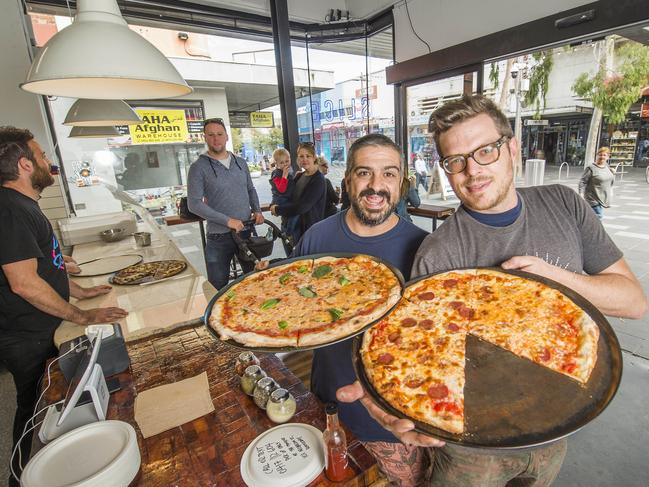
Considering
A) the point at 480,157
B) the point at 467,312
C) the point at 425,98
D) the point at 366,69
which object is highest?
the point at 366,69

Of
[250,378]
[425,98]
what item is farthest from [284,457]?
[425,98]

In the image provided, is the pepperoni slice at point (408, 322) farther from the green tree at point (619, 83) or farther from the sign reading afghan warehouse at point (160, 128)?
the sign reading afghan warehouse at point (160, 128)

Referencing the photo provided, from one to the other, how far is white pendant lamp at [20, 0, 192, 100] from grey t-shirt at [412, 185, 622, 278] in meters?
1.50

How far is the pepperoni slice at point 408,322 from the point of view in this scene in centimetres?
138

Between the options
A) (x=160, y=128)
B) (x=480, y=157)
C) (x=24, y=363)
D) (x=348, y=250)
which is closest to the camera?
(x=480, y=157)

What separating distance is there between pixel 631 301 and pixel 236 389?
1575mm

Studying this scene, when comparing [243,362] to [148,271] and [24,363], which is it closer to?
[24,363]

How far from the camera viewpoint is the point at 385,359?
123 centimetres

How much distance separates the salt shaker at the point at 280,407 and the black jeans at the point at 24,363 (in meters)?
1.62

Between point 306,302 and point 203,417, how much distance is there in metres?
0.61

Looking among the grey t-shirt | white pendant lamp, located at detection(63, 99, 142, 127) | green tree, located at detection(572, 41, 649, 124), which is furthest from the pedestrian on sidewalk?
white pendant lamp, located at detection(63, 99, 142, 127)

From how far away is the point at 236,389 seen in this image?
1588mm

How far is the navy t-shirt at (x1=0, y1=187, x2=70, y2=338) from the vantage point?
1.93 metres

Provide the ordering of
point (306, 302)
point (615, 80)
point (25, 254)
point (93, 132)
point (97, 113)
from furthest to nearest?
point (615, 80)
point (93, 132)
point (97, 113)
point (25, 254)
point (306, 302)
